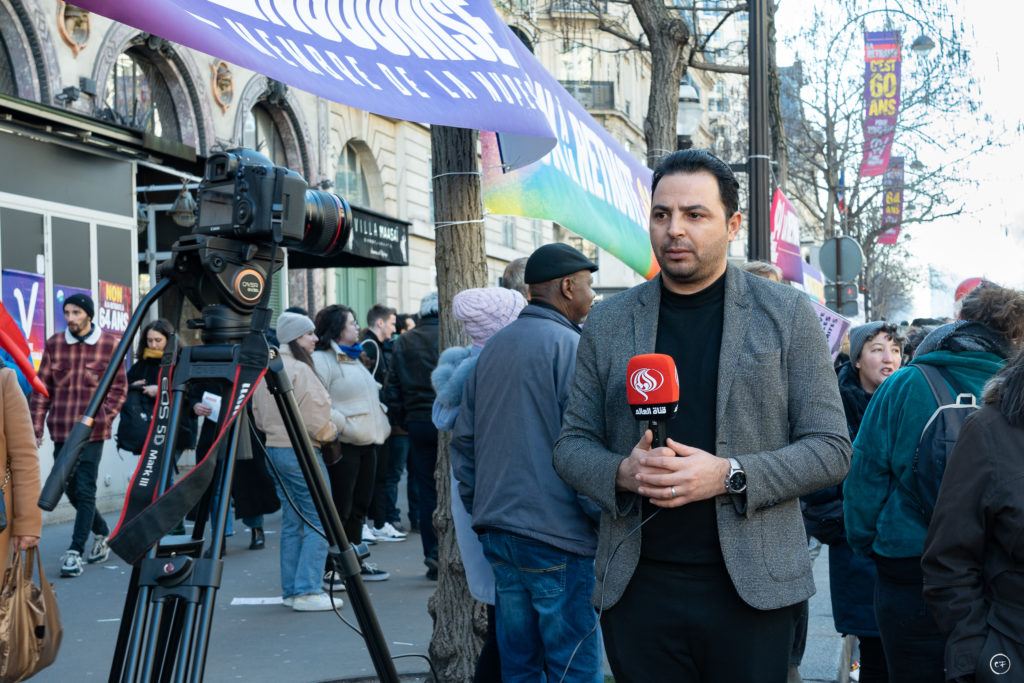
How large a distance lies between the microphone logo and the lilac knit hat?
242 centimetres

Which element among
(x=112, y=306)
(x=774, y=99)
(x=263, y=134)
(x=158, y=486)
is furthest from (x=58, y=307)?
(x=158, y=486)

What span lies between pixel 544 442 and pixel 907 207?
28.9 metres

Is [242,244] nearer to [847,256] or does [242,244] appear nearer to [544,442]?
[544,442]

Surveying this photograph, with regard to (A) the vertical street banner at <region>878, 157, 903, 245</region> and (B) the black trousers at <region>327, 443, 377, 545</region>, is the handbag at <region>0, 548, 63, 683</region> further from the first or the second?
(A) the vertical street banner at <region>878, 157, 903, 245</region>

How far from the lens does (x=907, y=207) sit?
3084cm

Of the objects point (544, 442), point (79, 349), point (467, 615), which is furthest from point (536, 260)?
point (79, 349)

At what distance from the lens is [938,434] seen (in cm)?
379

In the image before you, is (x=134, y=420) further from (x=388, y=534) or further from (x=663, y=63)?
(x=663, y=63)

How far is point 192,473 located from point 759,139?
29.9 ft

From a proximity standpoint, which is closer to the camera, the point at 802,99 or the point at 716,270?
the point at 716,270

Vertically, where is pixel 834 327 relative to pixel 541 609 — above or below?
above

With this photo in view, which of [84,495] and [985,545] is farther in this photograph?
[84,495]

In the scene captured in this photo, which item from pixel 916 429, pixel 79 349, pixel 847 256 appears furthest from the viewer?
pixel 847 256

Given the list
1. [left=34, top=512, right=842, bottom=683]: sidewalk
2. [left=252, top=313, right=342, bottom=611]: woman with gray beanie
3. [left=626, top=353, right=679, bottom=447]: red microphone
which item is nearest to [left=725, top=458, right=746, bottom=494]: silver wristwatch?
[left=626, top=353, right=679, bottom=447]: red microphone
